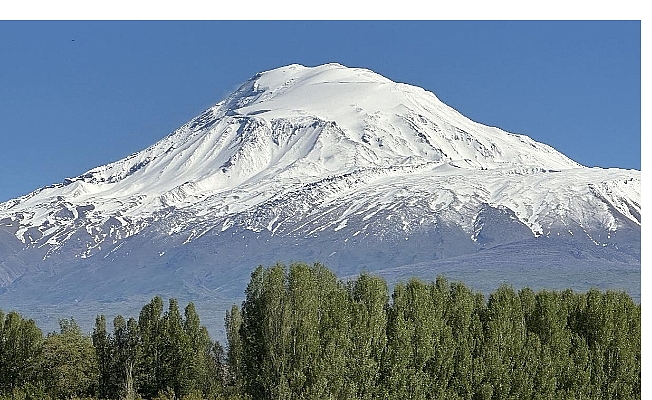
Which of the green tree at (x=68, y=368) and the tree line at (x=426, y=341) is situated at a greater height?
the tree line at (x=426, y=341)

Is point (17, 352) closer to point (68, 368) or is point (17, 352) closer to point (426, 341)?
point (68, 368)

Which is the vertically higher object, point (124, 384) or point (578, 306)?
point (578, 306)

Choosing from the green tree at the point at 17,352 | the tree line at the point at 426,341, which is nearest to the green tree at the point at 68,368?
the green tree at the point at 17,352

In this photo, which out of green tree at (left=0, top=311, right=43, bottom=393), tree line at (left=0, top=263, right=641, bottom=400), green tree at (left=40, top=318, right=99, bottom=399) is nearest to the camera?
tree line at (left=0, top=263, right=641, bottom=400)

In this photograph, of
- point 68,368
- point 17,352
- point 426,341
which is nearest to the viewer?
point 426,341

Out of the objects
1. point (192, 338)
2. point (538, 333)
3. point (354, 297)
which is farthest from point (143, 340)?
point (538, 333)

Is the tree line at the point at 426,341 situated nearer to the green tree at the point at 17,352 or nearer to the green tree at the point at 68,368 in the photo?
the green tree at the point at 68,368

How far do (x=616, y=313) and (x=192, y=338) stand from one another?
74.2ft

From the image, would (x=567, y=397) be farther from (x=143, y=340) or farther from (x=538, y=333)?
(x=143, y=340)

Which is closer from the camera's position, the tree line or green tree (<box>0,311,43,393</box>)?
the tree line

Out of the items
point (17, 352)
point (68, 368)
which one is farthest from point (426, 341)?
point (17, 352)

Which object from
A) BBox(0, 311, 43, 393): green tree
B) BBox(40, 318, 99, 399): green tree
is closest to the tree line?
BBox(40, 318, 99, 399): green tree

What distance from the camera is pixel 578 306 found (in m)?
33.7

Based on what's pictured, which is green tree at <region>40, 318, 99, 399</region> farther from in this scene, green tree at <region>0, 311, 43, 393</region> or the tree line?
the tree line
